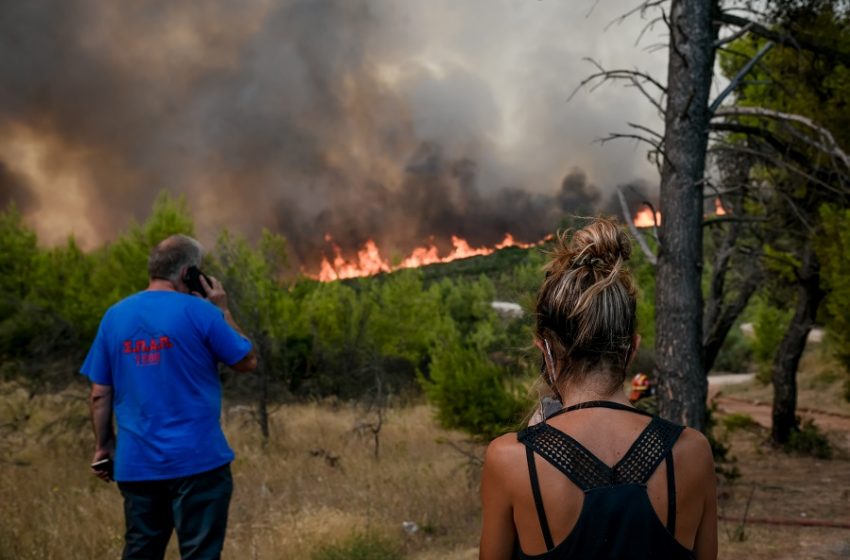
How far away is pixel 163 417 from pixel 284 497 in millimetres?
5175

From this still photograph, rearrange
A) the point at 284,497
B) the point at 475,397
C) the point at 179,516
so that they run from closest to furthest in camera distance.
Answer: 1. the point at 179,516
2. the point at 284,497
3. the point at 475,397

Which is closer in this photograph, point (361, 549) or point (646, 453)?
point (646, 453)

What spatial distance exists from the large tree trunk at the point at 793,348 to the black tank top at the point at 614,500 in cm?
1174

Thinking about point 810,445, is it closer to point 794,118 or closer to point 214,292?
point 794,118

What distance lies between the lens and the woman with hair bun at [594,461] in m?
1.51

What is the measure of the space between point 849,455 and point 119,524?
1131cm

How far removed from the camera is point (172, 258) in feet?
11.9

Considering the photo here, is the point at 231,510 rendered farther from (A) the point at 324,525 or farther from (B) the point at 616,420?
(B) the point at 616,420

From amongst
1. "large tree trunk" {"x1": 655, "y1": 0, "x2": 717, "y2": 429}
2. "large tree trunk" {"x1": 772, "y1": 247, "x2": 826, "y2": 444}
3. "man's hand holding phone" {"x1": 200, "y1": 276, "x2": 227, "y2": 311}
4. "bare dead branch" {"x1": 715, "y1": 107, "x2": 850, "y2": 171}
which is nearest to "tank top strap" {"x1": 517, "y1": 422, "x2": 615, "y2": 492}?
"man's hand holding phone" {"x1": 200, "y1": 276, "x2": 227, "y2": 311}

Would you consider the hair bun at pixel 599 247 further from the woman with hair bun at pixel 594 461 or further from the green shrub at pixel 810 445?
the green shrub at pixel 810 445

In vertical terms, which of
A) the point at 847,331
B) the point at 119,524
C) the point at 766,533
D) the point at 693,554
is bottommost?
the point at 766,533

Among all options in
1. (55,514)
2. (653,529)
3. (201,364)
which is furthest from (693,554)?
(55,514)

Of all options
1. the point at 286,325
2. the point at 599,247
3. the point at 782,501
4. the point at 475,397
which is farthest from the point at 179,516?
the point at 286,325

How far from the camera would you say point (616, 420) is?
157cm
